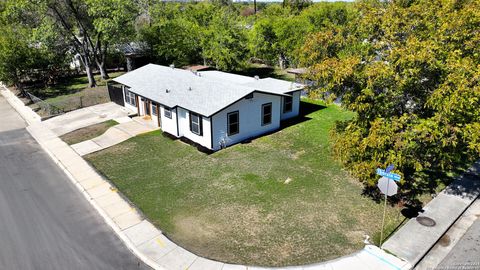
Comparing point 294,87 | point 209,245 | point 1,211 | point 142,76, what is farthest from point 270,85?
point 1,211

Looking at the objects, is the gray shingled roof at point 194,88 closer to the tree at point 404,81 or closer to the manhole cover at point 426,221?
the tree at point 404,81

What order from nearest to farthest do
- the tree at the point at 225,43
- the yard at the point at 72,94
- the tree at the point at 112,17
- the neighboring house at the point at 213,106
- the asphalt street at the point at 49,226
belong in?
the asphalt street at the point at 49,226 < the neighboring house at the point at 213,106 < the yard at the point at 72,94 < the tree at the point at 112,17 < the tree at the point at 225,43

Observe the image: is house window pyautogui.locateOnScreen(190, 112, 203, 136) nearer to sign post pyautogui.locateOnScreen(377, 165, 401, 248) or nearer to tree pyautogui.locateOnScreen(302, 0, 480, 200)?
tree pyautogui.locateOnScreen(302, 0, 480, 200)

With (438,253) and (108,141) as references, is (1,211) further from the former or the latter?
(438,253)

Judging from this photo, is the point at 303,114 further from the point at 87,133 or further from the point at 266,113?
the point at 87,133

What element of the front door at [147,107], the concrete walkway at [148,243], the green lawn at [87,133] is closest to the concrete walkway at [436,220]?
the concrete walkway at [148,243]

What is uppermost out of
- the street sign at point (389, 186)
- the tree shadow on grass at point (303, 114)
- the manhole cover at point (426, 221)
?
the street sign at point (389, 186)

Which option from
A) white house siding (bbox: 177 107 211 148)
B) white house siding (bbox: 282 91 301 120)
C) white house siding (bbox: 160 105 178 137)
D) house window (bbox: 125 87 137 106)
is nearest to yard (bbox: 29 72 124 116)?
house window (bbox: 125 87 137 106)
